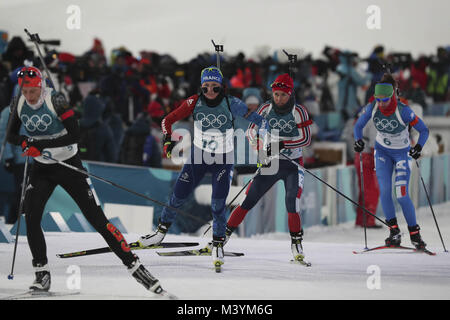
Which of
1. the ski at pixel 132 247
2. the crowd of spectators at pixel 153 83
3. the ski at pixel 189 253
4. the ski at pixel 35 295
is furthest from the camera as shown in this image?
the crowd of spectators at pixel 153 83

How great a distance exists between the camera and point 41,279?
22.4 ft

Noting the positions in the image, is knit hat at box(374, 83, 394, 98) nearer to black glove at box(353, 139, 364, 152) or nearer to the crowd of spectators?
the crowd of spectators

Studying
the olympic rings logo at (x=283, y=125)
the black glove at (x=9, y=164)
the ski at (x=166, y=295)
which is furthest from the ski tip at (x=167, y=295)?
the black glove at (x=9, y=164)

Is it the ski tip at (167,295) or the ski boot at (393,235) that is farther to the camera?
Result: the ski boot at (393,235)

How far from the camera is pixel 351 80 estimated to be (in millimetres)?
17719

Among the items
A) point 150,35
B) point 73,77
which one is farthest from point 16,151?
point 150,35

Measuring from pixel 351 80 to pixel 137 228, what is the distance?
7748 mm

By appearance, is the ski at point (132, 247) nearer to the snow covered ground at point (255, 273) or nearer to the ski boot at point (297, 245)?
the snow covered ground at point (255, 273)

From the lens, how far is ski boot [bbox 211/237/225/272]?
26.4 ft

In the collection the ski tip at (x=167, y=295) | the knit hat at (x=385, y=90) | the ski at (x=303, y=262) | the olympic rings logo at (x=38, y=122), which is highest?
the knit hat at (x=385, y=90)

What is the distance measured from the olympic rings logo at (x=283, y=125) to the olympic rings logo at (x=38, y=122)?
2647 mm

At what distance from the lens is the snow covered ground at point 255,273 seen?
7141 mm

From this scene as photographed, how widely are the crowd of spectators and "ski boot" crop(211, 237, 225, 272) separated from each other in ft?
10.4

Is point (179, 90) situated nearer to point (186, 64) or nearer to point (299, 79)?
point (186, 64)
